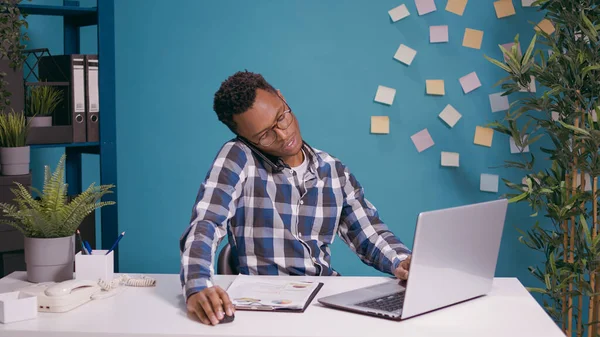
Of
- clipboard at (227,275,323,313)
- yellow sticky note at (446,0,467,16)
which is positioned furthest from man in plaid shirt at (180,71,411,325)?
yellow sticky note at (446,0,467,16)

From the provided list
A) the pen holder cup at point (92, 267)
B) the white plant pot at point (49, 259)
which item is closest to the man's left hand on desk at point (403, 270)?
the pen holder cup at point (92, 267)

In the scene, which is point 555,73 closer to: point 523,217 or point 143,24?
point 523,217

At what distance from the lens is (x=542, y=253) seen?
3.58m

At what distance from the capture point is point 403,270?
79.7 inches

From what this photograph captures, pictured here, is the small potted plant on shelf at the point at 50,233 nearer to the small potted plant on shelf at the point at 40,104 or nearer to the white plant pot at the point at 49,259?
the white plant pot at the point at 49,259

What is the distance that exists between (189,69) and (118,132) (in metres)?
0.49

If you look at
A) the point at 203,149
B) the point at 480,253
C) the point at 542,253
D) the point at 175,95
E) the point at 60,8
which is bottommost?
the point at 542,253

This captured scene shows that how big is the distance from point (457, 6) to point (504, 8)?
215 mm

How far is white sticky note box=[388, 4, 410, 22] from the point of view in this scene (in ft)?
11.7

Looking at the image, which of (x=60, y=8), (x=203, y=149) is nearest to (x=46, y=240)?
(x=60, y=8)

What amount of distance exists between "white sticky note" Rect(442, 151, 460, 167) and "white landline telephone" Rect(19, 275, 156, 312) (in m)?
1.96

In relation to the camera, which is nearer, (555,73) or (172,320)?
(172,320)

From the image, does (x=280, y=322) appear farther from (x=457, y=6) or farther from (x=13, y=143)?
(x=457, y=6)

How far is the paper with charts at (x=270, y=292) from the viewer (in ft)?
5.75
